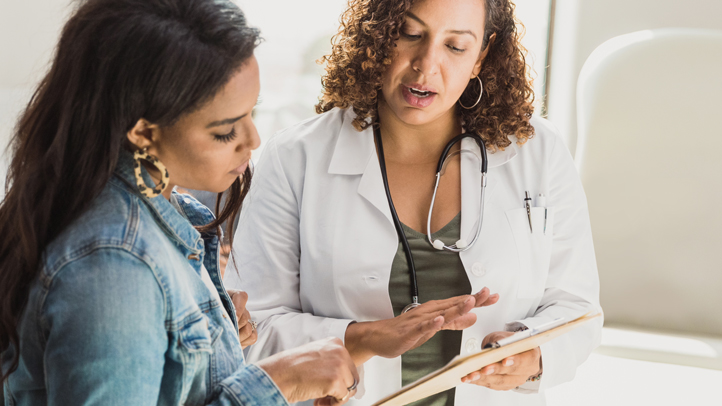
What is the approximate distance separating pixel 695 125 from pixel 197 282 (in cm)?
171

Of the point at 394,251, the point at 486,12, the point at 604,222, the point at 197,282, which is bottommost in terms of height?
the point at 604,222

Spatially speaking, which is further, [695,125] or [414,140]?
[695,125]

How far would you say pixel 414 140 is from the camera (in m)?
1.42

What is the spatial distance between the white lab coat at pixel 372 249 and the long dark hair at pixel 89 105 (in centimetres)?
65

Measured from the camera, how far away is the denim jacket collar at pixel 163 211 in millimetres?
686

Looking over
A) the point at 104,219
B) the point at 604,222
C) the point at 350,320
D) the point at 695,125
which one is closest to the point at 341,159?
the point at 350,320

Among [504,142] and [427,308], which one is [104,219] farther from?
[504,142]

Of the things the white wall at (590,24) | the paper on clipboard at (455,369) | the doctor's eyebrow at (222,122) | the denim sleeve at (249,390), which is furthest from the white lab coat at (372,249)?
the white wall at (590,24)

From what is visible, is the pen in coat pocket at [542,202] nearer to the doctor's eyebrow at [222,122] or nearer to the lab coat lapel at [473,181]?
the lab coat lapel at [473,181]

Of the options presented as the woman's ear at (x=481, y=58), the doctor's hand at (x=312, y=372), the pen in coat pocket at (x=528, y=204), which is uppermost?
the woman's ear at (x=481, y=58)

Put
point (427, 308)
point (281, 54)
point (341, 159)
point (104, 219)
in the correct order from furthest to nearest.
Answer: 1. point (281, 54)
2. point (341, 159)
3. point (427, 308)
4. point (104, 219)

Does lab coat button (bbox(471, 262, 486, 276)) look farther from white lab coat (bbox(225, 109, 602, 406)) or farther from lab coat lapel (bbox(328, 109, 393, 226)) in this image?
lab coat lapel (bbox(328, 109, 393, 226))

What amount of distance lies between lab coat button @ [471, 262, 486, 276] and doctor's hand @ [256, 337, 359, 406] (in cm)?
50

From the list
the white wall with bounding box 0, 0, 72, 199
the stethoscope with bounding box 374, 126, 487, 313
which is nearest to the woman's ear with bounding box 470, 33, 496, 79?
the stethoscope with bounding box 374, 126, 487, 313
